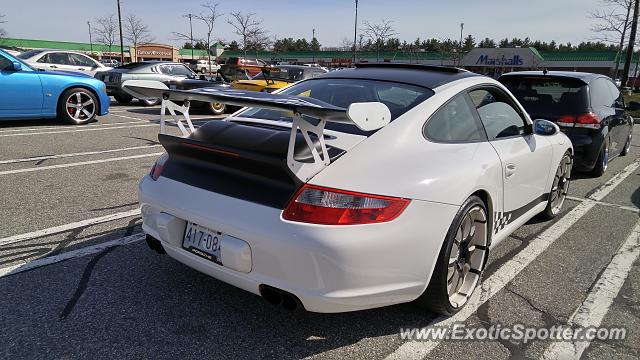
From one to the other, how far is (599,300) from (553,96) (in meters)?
4.11

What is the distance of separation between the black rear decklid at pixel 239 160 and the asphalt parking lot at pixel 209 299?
0.78 m

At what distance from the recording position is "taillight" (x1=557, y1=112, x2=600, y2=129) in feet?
20.1

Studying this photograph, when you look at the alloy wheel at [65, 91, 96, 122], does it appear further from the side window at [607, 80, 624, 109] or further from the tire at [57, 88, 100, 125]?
the side window at [607, 80, 624, 109]

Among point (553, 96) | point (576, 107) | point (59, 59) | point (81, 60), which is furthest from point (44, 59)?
point (576, 107)

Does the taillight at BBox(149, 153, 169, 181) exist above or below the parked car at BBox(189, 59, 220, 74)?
below

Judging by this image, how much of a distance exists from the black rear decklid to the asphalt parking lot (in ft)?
2.55

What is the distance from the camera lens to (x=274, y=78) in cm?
1168

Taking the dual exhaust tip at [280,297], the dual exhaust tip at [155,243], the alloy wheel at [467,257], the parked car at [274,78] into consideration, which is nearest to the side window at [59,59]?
the parked car at [274,78]

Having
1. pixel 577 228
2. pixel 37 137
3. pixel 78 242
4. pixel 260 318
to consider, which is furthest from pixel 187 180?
pixel 37 137

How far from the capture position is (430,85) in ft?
9.81

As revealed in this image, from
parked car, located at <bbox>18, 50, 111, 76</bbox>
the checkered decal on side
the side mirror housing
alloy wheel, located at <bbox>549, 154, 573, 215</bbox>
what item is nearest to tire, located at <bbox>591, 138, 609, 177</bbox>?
alloy wheel, located at <bbox>549, 154, 573, 215</bbox>

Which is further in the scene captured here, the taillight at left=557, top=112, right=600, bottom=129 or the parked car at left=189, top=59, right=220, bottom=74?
the parked car at left=189, top=59, right=220, bottom=74

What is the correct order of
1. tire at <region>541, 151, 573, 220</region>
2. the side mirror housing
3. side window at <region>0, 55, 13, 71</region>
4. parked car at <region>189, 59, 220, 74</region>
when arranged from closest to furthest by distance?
the side mirror housing, tire at <region>541, 151, 573, 220</region>, side window at <region>0, 55, 13, 71</region>, parked car at <region>189, 59, 220, 74</region>

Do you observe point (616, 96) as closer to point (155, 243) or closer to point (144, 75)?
point (155, 243)
